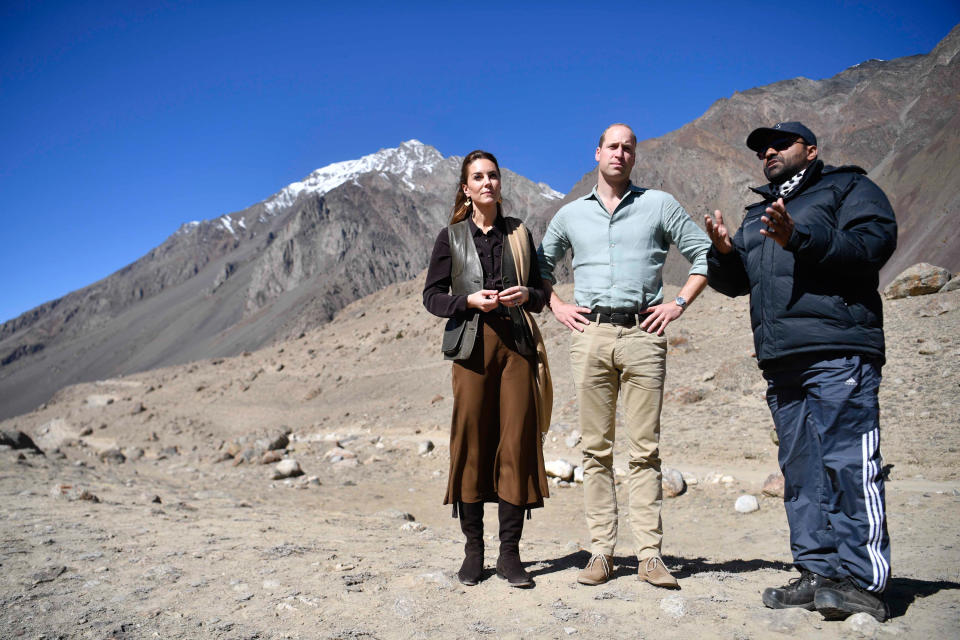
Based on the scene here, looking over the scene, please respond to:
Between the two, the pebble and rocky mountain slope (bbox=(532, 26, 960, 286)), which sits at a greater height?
rocky mountain slope (bbox=(532, 26, 960, 286))

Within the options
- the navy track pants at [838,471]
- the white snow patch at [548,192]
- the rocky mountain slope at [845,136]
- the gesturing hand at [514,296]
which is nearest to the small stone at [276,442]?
the gesturing hand at [514,296]

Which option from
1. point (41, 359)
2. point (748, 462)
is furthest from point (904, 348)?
point (41, 359)

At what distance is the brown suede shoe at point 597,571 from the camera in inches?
124

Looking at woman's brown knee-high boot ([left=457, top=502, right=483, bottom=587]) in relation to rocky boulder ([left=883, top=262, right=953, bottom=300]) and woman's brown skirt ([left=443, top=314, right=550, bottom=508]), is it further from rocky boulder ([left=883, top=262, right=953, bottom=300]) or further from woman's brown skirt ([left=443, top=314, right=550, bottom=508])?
rocky boulder ([left=883, top=262, right=953, bottom=300])

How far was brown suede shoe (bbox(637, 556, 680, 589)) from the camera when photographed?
304 centimetres

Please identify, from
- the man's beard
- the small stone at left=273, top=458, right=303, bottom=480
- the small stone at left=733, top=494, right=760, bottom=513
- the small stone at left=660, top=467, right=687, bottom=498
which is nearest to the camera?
the man's beard

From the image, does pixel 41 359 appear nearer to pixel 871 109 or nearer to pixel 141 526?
pixel 141 526

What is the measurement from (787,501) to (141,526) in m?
4.48

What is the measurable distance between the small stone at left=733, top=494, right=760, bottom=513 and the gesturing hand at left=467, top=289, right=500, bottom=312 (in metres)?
4.39

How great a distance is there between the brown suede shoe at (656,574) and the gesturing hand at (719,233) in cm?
155

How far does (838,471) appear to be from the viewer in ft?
8.52

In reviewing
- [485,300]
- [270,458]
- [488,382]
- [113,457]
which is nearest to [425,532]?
[488,382]

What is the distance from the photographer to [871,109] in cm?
6047

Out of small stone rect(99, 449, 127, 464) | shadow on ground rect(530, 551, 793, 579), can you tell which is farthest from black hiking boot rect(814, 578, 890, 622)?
small stone rect(99, 449, 127, 464)
